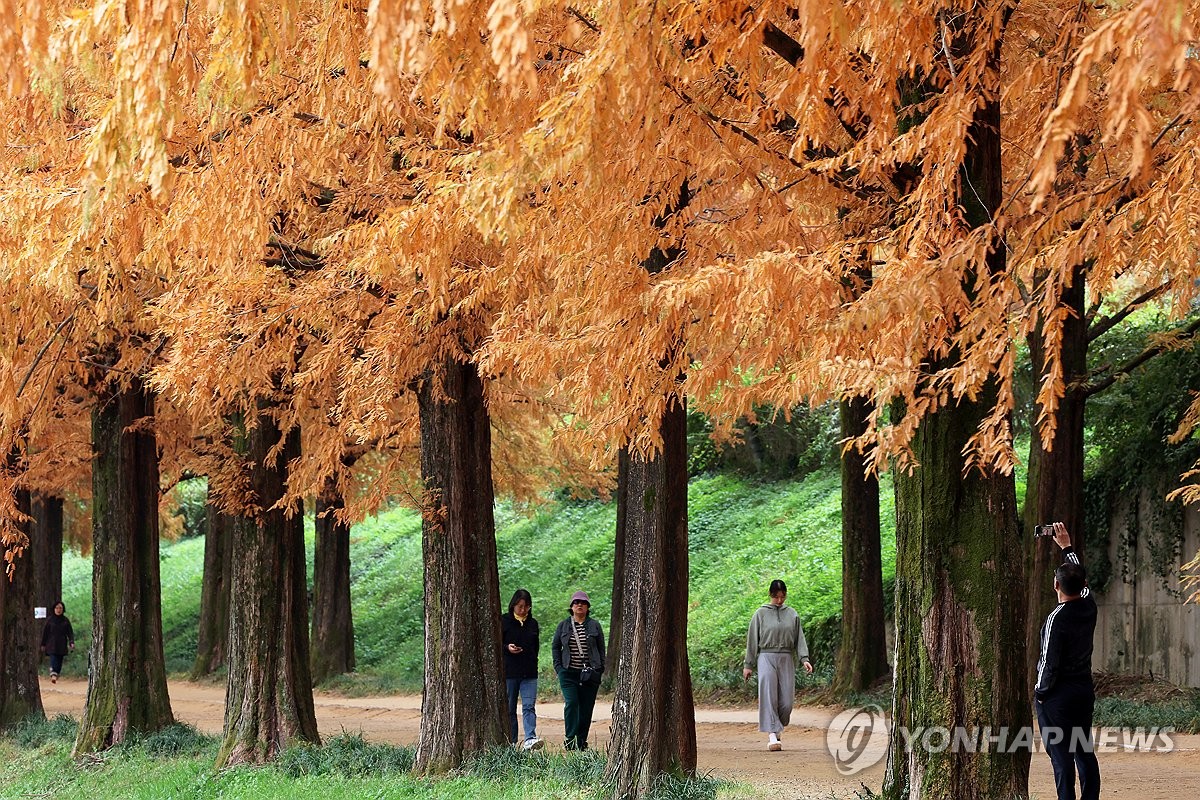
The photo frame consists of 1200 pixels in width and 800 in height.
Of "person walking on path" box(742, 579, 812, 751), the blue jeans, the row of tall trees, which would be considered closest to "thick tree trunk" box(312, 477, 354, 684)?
the blue jeans

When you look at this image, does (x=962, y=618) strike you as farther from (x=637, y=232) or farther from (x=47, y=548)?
(x=47, y=548)

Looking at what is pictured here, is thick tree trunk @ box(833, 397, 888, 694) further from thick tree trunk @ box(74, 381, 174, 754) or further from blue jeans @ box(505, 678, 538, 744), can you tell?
thick tree trunk @ box(74, 381, 174, 754)

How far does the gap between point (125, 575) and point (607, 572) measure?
15663 millimetres

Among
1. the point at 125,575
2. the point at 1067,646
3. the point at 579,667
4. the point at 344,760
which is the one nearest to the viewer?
the point at 1067,646

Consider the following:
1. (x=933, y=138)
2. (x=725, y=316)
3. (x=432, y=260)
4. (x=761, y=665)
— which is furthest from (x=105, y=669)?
(x=933, y=138)

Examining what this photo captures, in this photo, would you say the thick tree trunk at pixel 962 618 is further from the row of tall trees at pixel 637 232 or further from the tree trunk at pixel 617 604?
the tree trunk at pixel 617 604

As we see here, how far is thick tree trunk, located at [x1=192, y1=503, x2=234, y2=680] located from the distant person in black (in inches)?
890

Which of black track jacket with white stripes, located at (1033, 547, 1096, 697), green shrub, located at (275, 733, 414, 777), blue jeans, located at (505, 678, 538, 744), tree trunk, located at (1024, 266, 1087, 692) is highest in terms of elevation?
tree trunk, located at (1024, 266, 1087, 692)

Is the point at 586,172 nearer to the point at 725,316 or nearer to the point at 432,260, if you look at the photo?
the point at 725,316

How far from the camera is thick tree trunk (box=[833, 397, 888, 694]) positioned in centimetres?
1767

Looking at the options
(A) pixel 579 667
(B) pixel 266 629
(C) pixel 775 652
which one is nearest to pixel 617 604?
(A) pixel 579 667

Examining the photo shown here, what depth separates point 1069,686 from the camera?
25.2ft

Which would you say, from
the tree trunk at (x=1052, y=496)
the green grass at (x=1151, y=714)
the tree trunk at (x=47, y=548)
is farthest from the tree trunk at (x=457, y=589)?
the tree trunk at (x=47, y=548)

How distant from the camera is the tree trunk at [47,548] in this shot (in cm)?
2658
